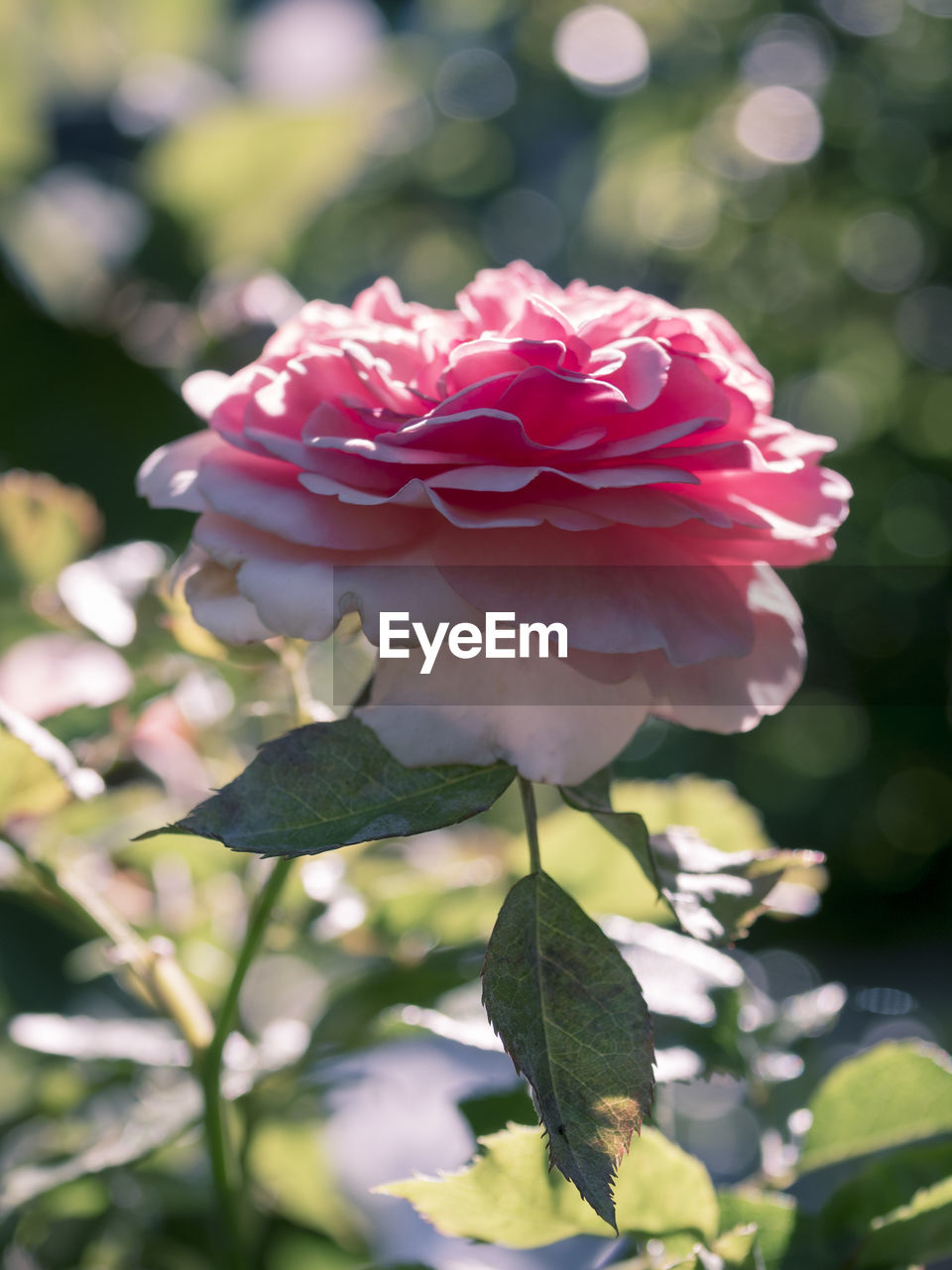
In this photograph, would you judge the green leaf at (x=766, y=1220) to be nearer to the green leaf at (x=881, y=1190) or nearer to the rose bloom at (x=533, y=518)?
the green leaf at (x=881, y=1190)

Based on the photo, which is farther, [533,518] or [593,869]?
[593,869]

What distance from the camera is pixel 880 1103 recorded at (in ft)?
1.02

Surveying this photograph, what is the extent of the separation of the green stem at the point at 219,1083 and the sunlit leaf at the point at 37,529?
213mm

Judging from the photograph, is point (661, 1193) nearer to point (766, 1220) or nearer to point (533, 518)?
point (766, 1220)

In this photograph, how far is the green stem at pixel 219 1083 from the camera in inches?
11.4

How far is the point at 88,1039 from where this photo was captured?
368 millimetres

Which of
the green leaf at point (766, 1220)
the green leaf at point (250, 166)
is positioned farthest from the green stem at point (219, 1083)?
the green leaf at point (250, 166)

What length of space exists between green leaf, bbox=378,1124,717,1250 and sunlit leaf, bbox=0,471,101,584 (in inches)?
11.7

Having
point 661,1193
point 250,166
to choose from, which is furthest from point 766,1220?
point 250,166

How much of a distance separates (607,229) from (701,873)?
4.20ft

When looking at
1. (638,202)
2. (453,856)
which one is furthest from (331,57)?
(453,856)

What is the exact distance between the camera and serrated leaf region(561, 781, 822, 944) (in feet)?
0.77

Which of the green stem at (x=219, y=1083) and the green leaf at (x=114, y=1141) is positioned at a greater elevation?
the green stem at (x=219, y=1083)

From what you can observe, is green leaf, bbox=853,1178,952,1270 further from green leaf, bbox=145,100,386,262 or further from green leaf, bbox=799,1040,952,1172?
green leaf, bbox=145,100,386,262
